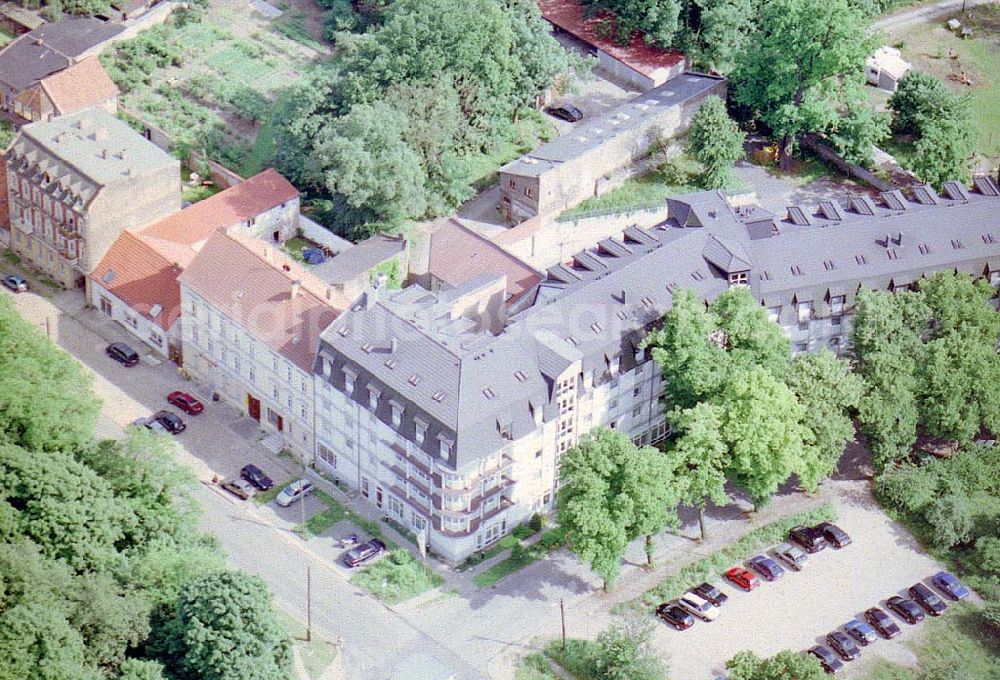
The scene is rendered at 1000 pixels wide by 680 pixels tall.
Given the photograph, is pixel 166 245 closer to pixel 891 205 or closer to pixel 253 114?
pixel 253 114

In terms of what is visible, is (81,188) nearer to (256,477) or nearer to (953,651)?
(256,477)

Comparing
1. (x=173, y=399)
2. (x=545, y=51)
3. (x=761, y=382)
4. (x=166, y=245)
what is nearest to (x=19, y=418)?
(x=173, y=399)

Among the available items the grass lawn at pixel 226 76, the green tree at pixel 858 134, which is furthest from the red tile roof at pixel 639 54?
the grass lawn at pixel 226 76

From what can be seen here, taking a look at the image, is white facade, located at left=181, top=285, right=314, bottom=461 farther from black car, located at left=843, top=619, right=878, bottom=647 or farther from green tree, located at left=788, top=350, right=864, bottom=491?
black car, located at left=843, top=619, right=878, bottom=647

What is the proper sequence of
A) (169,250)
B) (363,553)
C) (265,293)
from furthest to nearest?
1. (169,250)
2. (265,293)
3. (363,553)

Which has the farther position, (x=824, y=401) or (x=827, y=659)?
(x=824, y=401)

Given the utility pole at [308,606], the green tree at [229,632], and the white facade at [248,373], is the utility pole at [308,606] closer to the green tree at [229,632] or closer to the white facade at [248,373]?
the green tree at [229,632]

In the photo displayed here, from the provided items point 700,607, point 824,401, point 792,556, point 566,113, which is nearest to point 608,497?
point 700,607
